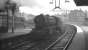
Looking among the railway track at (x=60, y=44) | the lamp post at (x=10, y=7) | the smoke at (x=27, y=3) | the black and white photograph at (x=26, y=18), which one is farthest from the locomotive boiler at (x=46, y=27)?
the lamp post at (x=10, y=7)

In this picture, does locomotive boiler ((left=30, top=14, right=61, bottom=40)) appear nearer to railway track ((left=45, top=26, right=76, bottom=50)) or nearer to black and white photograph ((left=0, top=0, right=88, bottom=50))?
black and white photograph ((left=0, top=0, right=88, bottom=50))

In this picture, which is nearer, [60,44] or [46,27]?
[46,27]

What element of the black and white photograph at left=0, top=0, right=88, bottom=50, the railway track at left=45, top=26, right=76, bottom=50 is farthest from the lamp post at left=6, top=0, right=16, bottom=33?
the railway track at left=45, top=26, right=76, bottom=50

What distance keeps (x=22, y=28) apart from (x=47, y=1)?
1.72m

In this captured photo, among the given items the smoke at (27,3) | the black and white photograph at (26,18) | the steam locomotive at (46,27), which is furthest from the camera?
the steam locomotive at (46,27)

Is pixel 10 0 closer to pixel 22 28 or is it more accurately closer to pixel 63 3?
pixel 22 28

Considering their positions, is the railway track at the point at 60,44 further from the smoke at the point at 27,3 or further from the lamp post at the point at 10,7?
the lamp post at the point at 10,7

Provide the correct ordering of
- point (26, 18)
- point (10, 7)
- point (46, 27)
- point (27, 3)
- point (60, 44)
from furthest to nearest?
point (60, 44) < point (46, 27) < point (26, 18) < point (27, 3) < point (10, 7)

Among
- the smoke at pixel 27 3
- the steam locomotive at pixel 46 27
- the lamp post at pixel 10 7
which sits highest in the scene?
the smoke at pixel 27 3

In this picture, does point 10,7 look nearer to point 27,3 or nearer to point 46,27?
point 27,3

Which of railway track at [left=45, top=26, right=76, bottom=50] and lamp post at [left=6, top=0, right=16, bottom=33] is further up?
lamp post at [left=6, top=0, right=16, bottom=33]

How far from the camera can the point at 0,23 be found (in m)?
6.26

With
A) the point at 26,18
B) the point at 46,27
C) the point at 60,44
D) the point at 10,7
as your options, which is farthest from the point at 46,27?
the point at 10,7

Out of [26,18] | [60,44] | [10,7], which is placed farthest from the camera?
[60,44]
